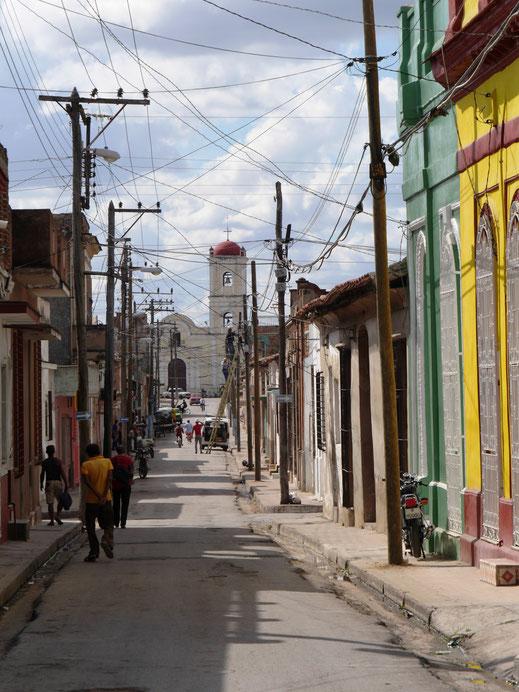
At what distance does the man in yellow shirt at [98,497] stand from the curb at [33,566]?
2.97ft

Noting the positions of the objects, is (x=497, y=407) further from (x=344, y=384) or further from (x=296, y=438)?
(x=296, y=438)

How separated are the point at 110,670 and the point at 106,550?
26.8 feet

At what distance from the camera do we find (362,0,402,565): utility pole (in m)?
14.1

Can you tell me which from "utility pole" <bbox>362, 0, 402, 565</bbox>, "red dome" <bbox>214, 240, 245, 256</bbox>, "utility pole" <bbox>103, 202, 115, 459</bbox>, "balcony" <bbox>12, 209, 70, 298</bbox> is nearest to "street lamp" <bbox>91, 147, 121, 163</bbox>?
"balcony" <bbox>12, 209, 70, 298</bbox>

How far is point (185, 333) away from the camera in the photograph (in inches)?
5261

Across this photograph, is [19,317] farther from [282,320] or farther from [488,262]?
[282,320]

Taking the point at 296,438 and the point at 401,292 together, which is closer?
the point at 401,292

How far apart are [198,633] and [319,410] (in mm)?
20185

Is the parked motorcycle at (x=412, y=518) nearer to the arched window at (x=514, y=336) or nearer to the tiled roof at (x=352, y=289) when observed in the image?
the arched window at (x=514, y=336)

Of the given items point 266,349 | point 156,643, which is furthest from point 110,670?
point 266,349

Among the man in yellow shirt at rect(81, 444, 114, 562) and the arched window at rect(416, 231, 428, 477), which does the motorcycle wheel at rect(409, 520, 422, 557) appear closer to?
the arched window at rect(416, 231, 428, 477)

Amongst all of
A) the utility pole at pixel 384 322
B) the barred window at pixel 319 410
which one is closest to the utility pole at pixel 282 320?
the barred window at pixel 319 410

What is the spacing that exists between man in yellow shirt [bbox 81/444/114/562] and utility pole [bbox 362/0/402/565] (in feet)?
13.8

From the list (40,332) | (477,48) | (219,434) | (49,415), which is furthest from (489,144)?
(219,434)
